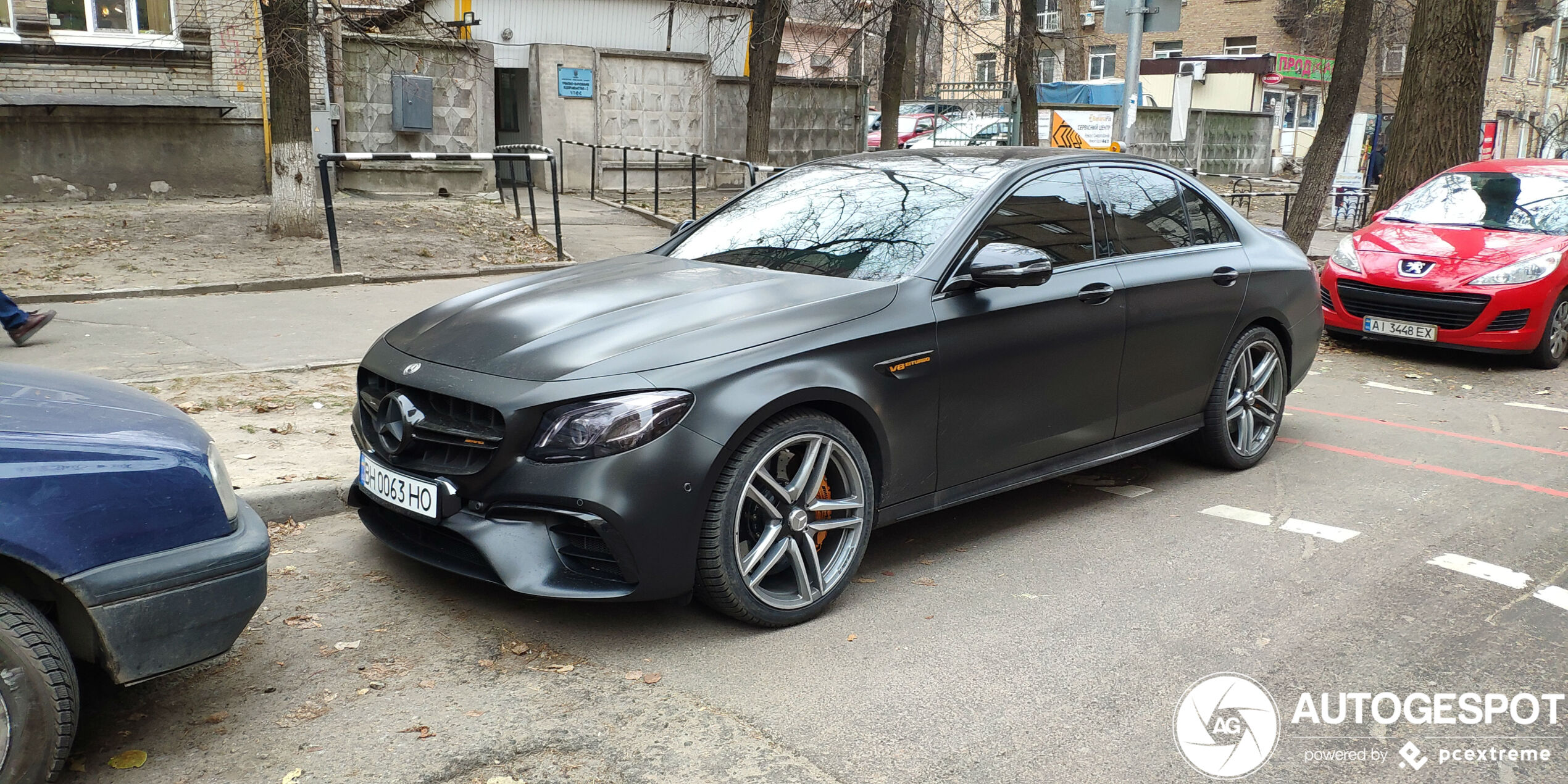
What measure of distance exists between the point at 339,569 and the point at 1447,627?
400 cm

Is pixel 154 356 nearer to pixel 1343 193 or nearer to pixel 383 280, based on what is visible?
pixel 383 280

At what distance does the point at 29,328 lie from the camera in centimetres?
777

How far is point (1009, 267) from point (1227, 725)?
1.77 m

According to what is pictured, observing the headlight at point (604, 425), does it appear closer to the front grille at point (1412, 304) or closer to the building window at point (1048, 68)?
the front grille at point (1412, 304)

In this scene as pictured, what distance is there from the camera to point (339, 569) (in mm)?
4531

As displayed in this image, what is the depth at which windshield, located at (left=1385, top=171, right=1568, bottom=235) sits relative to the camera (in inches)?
381

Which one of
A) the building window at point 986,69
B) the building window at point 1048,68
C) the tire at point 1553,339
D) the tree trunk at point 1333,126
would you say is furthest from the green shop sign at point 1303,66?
the tire at point 1553,339

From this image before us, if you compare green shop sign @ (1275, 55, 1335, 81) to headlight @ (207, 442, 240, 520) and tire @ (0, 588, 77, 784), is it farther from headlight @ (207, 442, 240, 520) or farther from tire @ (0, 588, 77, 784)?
tire @ (0, 588, 77, 784)

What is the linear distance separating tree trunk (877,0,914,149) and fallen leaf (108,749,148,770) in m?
15.5

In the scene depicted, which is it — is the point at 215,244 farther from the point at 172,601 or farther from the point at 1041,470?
the point at 172,601

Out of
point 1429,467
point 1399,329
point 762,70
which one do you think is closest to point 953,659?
point 1429,467

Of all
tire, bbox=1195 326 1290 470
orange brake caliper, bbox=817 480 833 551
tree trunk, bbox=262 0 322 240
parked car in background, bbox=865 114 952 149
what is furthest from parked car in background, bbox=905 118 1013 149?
orange brake caliper, bbox=817 480 833 551

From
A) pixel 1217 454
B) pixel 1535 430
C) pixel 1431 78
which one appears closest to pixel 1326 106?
pixel 1431 78

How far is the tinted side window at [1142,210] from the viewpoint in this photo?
17.5 ft
